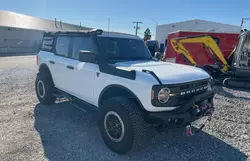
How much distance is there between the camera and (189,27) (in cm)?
3456

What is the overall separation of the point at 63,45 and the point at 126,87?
8.27ft

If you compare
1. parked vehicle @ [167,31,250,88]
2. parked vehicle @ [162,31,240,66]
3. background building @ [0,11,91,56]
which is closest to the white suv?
parked vehicle @ [167,31,250,88]

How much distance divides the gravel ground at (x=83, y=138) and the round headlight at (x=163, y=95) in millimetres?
1024

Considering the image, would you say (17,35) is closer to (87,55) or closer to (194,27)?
(194,27)

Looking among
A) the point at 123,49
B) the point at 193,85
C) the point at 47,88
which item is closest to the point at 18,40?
the point at 47,88

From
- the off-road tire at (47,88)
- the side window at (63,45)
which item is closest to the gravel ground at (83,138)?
the off-road tire at (47,88)

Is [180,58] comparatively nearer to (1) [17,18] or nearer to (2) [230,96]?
(2) [230,96]

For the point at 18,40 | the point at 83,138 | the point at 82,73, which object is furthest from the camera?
the point at 18,40

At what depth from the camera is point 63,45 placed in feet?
16.6

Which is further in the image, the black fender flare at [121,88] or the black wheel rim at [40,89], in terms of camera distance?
the black wheel rim at [40,89]

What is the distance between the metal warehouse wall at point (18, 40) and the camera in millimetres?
25819

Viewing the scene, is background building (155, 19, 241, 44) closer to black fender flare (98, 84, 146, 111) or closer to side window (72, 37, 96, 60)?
side window (72, 37, 96, 60)

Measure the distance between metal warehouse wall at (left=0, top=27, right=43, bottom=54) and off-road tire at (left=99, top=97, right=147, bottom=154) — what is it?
26.2 m

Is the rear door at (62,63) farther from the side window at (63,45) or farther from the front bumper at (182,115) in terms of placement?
the front bumper at (182,115)
